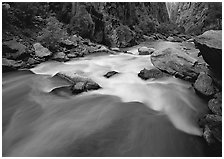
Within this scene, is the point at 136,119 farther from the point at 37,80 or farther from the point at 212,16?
the point at 212,16

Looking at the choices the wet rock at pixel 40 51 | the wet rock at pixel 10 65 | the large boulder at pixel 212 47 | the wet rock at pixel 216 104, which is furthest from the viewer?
the wet rock at pixel 40 51

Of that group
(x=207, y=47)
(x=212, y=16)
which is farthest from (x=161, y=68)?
(x=212, y=16)

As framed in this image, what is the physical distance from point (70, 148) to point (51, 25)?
25.8ft

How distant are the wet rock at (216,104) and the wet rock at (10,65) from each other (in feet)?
20.7

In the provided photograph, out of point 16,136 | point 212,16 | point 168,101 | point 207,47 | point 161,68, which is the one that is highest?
point 212,16

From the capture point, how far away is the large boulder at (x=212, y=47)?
5234 millimetres

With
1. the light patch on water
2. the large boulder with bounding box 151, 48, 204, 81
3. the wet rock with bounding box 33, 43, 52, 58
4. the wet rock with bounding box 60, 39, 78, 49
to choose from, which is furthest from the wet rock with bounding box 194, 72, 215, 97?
the wet rock with bounding box 60, 39, 78, 49

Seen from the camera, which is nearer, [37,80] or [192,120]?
[192,120]

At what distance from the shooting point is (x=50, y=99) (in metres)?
5.87

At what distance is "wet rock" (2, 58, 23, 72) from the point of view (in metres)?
7.76

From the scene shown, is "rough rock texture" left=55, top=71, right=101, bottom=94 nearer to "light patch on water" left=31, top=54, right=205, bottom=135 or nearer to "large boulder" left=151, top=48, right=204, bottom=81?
"light patch on water" left=31, top=54, right=205, bottom=135

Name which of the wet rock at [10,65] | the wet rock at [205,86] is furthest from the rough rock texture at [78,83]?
the wet rock at [205,86]

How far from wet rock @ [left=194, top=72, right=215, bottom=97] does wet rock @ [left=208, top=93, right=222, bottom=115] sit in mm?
251

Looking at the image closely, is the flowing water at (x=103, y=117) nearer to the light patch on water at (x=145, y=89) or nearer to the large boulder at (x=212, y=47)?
the light patch on water at (x=145, y=89)
